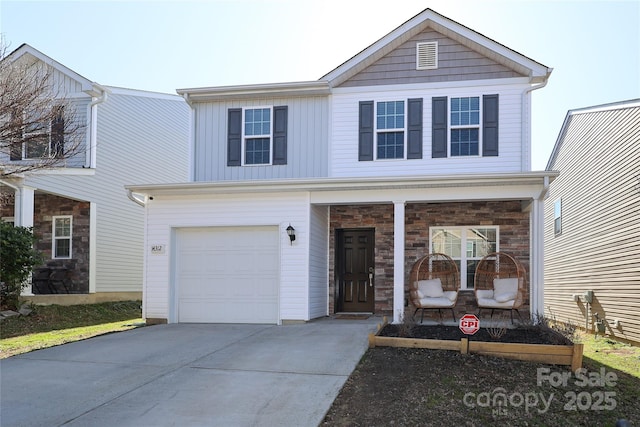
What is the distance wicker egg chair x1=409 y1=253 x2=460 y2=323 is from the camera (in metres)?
11.4

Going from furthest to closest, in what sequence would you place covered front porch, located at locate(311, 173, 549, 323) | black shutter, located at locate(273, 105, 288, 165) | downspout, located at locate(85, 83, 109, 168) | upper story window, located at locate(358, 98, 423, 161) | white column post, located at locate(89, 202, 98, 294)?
white column post, located at locate(89, 202, 98, 294) → downspout, located at locate(85, 83, 109, 168) → black shutter, located at locate(273, 105, 288, 165) → upper story window, located at locate(358, 98, 423, 161) → covered front porch, located at locate(311, 173, 549, 323)

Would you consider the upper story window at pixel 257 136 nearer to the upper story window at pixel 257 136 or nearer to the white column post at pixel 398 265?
the upper story window at pixel 257 136

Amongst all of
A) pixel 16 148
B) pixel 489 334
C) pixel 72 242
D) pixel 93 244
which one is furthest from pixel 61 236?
pixel 489 334

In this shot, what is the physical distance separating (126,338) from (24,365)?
2.13m

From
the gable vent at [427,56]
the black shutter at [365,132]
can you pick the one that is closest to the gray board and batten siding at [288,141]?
the black shutter at [365,132]

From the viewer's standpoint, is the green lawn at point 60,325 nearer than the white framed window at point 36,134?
Yes

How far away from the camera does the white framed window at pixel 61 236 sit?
663 inches

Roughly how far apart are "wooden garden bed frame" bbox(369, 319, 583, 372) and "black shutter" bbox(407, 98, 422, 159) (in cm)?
512

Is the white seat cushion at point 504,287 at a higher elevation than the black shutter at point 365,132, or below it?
below

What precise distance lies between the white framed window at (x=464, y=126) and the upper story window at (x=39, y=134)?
8.19 m

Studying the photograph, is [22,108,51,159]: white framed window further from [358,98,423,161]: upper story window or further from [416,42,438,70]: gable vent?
[416,42,438,70]: gable vent

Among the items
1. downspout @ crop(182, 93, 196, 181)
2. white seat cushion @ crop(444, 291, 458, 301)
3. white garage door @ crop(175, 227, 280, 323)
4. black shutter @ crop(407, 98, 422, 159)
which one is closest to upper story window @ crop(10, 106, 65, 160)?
downspout @ crop(182, 93, 196, 181)

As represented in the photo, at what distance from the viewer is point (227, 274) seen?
12.4 m

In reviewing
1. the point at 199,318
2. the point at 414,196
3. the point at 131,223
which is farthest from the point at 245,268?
the point at 131,223
